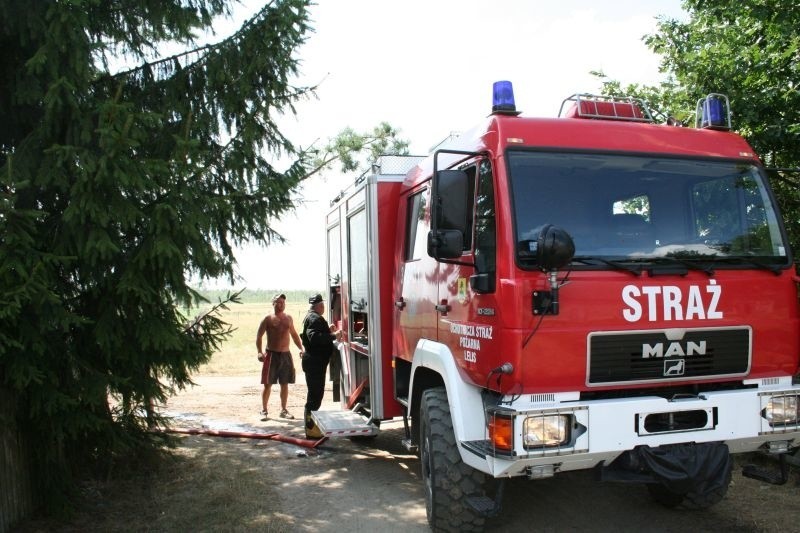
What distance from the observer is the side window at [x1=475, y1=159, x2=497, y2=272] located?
4023 mm

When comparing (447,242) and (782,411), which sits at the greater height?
(447,242)

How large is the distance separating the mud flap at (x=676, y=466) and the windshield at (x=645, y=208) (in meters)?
1.12

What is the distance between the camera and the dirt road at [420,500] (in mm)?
4859

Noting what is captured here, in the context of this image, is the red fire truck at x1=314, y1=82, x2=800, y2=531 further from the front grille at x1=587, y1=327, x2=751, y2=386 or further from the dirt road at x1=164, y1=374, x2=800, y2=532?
the dirt road at x1=164, y1=374, x2=800, y2=532

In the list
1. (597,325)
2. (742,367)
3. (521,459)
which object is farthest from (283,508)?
(742,367)

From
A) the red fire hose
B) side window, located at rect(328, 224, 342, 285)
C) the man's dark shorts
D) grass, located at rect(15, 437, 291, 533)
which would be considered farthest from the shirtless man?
grass, located at rect(15, 437, 291, 533)

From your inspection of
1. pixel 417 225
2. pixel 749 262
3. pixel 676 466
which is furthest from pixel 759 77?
pixel 676 466

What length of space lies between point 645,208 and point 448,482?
7.22ft

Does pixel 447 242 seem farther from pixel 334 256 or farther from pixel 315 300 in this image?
pixel 334 256

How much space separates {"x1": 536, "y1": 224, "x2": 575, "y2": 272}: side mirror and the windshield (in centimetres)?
17

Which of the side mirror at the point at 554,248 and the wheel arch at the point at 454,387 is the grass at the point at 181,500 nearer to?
the wheel arch at the point at 454,387

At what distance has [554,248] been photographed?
3592 millimetres

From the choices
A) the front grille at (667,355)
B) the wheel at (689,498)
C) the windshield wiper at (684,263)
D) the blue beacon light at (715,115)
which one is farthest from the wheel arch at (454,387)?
the blue beacon light at (715,115)

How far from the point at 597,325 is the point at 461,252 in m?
0.94
